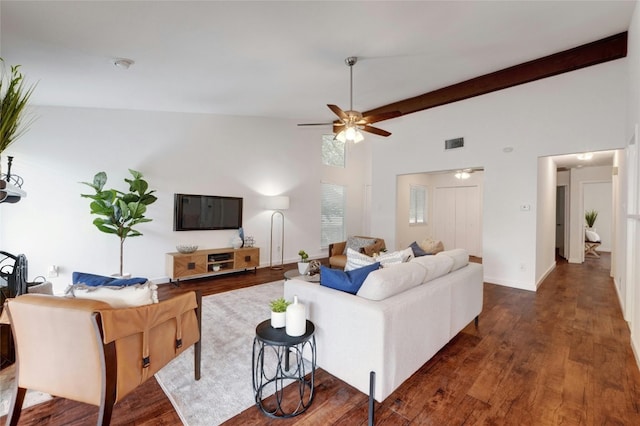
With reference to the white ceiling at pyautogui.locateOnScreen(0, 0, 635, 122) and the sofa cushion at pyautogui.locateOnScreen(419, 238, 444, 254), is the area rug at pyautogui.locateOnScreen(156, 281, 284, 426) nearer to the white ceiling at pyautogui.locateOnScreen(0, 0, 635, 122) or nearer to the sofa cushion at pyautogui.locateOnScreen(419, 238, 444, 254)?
the sofa cushion at pyautogui.locateOnScreen(419, 238, 444, 254)

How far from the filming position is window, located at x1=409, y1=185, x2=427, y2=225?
24.8 ft

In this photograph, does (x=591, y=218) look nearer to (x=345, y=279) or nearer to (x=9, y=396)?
(x=345, y=279)

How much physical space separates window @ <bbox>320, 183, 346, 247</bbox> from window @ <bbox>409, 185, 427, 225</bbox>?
1859 mm

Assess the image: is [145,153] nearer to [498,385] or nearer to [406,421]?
[406,421]

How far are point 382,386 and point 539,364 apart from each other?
167 centimetres

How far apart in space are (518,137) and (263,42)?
170 inches

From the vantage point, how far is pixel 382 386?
5.34 feet

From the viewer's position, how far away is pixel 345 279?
202 cm

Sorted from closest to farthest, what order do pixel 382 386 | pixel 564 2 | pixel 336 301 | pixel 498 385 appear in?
pixel 382 386 < pixel 336 301 < pixel 498 385 < pixel 564 2

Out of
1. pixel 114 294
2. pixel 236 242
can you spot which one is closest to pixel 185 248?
pixel 236 242

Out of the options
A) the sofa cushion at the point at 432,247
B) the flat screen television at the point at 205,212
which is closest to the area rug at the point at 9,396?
the flat screen television at the point at 205,212

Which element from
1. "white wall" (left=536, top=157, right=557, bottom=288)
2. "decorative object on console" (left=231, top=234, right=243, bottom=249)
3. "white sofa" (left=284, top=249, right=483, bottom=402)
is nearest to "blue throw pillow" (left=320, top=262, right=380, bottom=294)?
"white sofa" (left=284, top=249, right=483, bottom=402)

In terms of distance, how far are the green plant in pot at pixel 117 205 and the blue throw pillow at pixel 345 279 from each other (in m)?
3.41

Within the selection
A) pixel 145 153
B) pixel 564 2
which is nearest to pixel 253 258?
pixel 145 153
